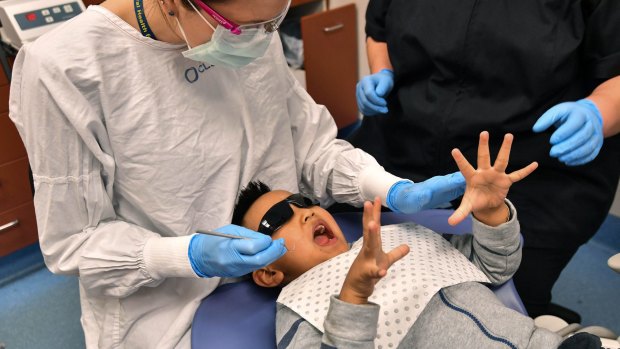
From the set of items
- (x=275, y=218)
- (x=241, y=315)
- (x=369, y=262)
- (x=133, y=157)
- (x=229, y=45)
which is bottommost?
(x=241, y=315)

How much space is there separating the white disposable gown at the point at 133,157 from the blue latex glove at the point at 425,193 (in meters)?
0.04

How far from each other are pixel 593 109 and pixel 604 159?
0.21m

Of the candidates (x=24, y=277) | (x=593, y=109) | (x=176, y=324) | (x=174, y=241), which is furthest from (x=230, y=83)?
(x=24, y=277)

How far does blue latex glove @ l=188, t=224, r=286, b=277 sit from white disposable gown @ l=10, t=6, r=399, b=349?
0.02 meters

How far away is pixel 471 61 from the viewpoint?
1207mm

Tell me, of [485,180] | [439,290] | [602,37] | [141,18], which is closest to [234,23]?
[141,18]

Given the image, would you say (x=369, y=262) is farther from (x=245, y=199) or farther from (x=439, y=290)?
(x=245, y=199)

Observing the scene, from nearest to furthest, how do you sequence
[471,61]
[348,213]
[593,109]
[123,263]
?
[123,263]
[593,109]
[471,61]
[348,213]

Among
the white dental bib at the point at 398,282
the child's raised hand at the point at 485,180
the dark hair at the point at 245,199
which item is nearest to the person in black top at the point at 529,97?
the child's raised hand at the point at 485,180

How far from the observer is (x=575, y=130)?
41.4 inches

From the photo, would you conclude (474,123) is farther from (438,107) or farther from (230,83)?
(230,83)

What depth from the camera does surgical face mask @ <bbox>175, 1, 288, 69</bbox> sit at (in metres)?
0.90

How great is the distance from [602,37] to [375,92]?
0.55 meters

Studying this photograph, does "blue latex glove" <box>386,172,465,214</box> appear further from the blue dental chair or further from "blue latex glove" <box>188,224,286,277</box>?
"blue latex glove" <box>188,224,286,277</box>
